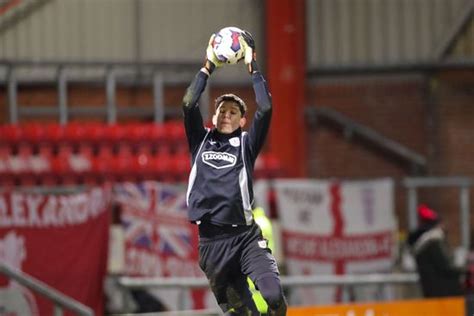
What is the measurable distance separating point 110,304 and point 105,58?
6.54 m

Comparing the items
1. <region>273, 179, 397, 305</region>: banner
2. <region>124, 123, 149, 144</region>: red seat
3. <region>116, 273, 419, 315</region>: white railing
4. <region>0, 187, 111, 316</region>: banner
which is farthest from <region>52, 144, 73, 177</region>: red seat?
<region>116, 273, 419, 315</region>: white railing

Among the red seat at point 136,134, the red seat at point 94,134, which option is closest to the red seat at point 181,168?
the red seat at point 136,134

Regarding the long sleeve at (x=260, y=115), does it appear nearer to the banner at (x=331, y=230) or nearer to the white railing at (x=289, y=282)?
the white railing at (x=289, y=282)

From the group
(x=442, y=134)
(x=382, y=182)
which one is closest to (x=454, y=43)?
(x=442, y=134)

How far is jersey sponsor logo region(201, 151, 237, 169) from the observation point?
8.56 m

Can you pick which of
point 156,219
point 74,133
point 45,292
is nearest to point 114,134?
point 74,133

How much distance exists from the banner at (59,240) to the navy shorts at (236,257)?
5.00 meters

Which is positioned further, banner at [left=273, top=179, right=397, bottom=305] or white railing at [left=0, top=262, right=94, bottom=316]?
banner at [left=273, top=179, right=397, bottom=305]

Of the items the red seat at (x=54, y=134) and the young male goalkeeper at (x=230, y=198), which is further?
the red seat at (x=54, y=134)

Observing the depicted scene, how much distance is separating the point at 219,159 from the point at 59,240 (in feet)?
17.8

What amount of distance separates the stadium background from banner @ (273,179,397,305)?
2.22 meters

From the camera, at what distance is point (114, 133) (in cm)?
1841

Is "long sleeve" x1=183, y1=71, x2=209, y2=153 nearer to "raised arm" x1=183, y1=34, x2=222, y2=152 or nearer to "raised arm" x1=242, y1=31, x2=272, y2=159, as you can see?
"raised arm" x1=183, y1=34, x2=222, y2=152

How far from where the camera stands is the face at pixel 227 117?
8.70 metres
